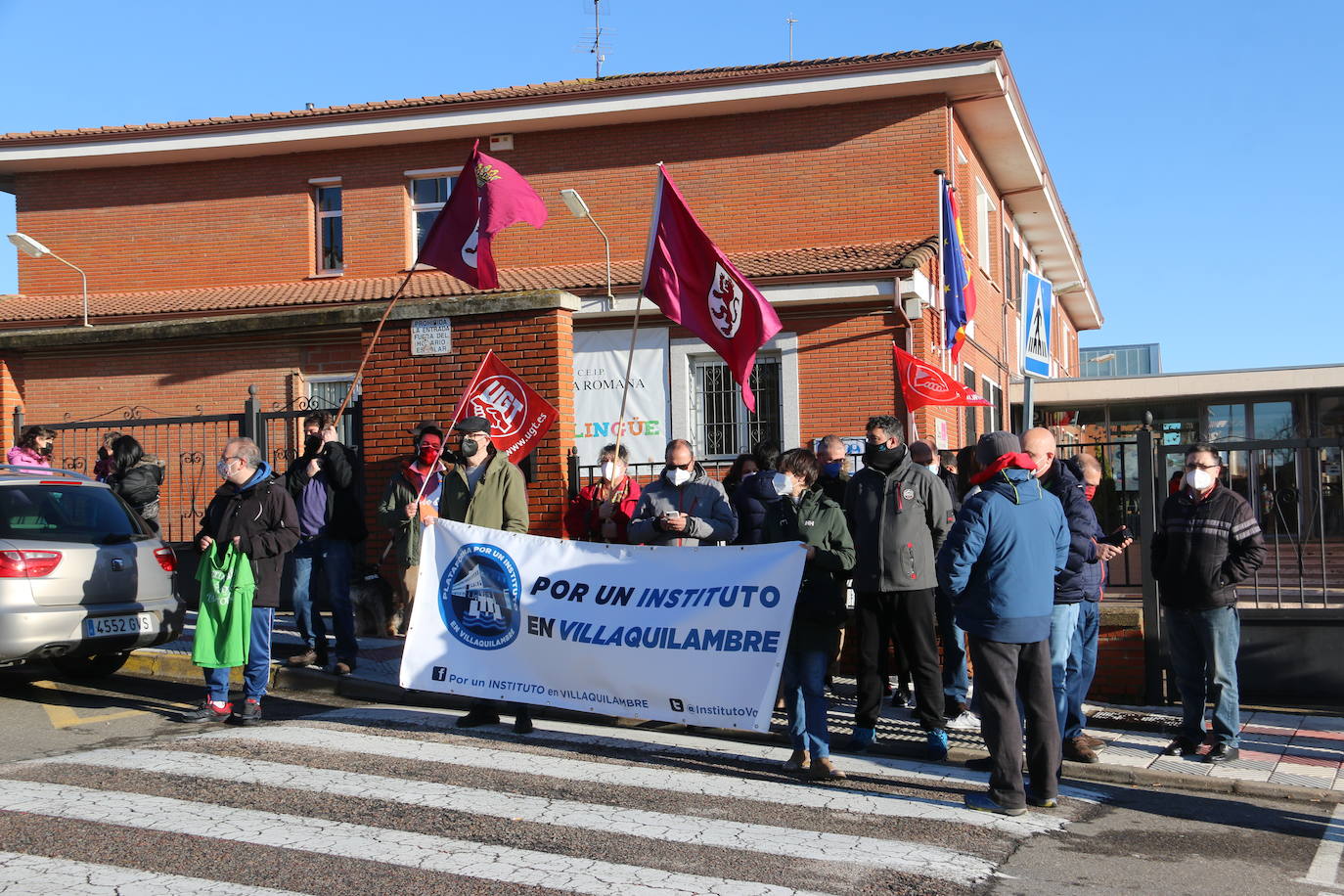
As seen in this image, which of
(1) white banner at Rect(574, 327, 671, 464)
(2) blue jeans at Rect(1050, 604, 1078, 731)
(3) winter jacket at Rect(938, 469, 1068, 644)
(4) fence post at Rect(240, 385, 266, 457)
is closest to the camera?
(3) winter jacket at Rect(938, 469, 1068, 644)

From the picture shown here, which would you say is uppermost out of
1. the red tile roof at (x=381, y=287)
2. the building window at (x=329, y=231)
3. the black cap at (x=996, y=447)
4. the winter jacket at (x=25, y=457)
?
the building window at (x=329, y=231)

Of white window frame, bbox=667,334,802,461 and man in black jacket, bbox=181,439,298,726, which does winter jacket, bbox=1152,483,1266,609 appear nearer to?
man in black jacket, bbox=181,439,298,726

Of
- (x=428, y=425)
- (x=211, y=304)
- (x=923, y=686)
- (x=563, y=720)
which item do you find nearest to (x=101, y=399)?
(x=211, y=304)

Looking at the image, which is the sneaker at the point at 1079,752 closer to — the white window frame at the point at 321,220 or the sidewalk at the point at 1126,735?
the sidewalk at the point at 1126,735

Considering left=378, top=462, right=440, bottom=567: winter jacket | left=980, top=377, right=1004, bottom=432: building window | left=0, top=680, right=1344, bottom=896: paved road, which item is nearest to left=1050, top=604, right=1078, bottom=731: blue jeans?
left=0, top=680, right=1344, bottom=896: paved road

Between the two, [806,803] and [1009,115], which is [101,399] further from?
[1009,115]

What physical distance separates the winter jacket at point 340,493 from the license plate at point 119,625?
1.36 meters

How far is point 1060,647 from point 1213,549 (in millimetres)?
1145

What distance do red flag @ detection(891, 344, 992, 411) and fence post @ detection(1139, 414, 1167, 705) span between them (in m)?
5.38

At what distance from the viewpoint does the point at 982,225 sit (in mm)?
23266

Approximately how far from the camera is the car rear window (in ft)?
27.6

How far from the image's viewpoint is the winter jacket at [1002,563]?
19.9 feet

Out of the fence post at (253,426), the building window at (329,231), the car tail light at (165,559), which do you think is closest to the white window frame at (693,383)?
the building window at (329,231)

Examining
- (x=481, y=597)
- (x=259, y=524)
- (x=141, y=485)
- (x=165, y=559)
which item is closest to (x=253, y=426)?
(x=141, y=485)
